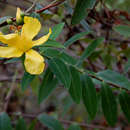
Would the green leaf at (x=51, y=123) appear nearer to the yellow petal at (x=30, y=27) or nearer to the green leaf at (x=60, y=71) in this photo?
the green leaf at (x=60, y=71)

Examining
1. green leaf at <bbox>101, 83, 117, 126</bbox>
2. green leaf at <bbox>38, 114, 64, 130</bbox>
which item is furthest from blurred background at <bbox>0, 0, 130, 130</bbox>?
green leaf at <bbox>101, 83, 117, 126</bbox>

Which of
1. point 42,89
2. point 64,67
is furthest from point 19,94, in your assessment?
point 64,67

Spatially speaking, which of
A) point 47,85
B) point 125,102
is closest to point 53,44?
point 47,85

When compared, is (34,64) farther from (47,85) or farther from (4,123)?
(4,123)

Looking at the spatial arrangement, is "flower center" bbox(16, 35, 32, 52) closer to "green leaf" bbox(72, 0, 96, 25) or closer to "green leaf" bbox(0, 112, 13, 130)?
"green leaf" bbox(72, 0, 96, 25)

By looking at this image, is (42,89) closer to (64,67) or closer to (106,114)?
(64,67)
